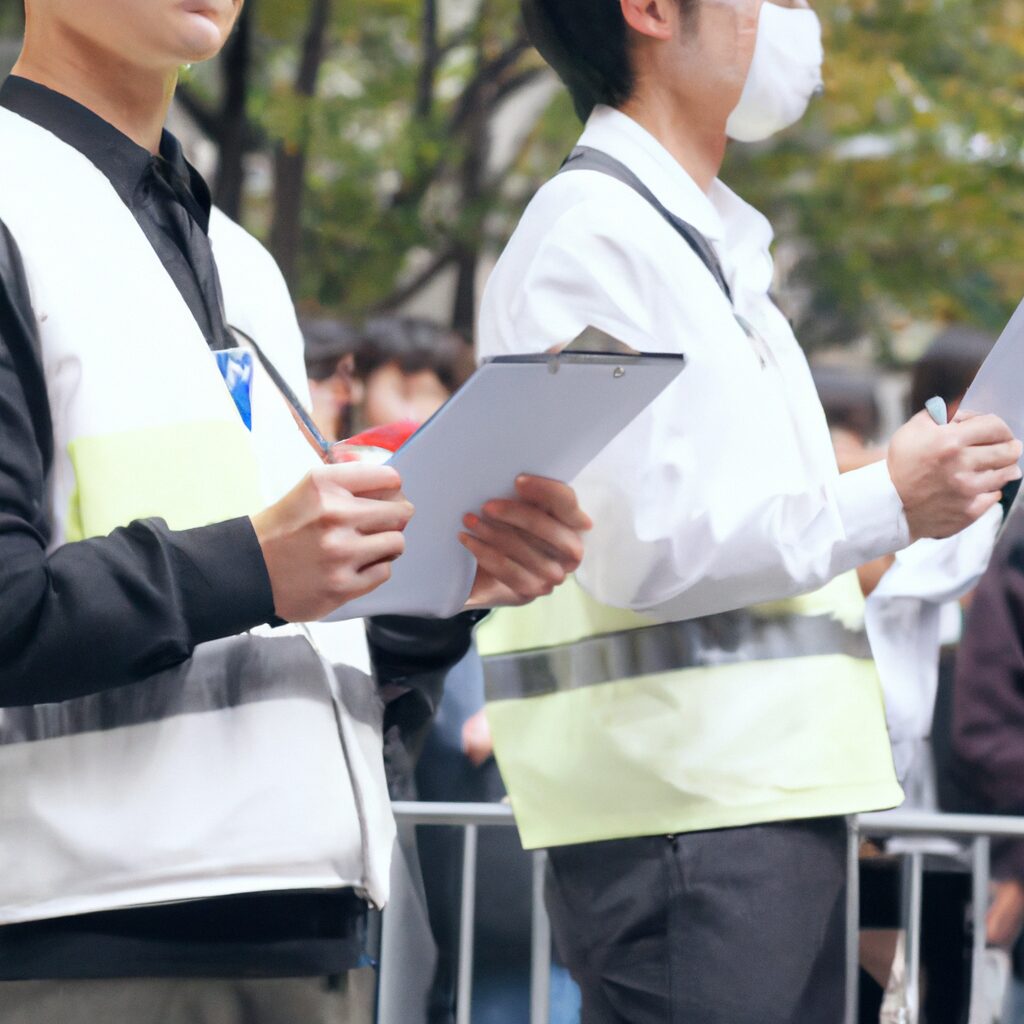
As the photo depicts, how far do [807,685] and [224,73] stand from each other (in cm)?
779

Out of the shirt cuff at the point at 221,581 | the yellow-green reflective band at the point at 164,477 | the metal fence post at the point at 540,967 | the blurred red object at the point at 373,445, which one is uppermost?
the blurred red object at the point at 373,445

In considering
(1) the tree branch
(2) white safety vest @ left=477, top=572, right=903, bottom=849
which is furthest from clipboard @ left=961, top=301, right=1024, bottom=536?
(1) the tree branch

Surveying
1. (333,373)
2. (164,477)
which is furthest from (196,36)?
(333,373)

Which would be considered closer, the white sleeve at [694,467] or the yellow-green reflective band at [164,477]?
the yellow-green reflective band at [164,477]

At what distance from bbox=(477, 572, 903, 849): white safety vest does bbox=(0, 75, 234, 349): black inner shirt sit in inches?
30.2

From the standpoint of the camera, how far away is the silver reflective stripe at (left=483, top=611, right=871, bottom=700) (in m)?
2.33

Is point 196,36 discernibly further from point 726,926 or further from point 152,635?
point 726,926

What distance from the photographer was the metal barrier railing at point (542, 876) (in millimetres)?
3271

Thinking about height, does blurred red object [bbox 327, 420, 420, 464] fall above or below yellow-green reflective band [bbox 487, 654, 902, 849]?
above

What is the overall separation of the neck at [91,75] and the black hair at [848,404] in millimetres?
3956

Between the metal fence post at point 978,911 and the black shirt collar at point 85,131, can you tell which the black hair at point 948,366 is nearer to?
the metal fence post at point 978,911

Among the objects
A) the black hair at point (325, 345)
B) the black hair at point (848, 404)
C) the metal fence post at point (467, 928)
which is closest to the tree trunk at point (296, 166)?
the black hair at point (325, 345)

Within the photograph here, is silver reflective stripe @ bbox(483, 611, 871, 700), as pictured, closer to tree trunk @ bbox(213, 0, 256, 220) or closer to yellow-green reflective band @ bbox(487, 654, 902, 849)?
yellow-green reflective band @ bbox(487, 654, 902, 849)

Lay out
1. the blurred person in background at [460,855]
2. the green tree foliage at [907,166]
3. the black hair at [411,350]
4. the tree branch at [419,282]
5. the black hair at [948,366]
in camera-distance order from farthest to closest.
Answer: the tree branch at [419,282], the green tree foliage at [907,166], the black hair at [411,350], the black hair at [948,366], the blurred person in background at [460,855]
